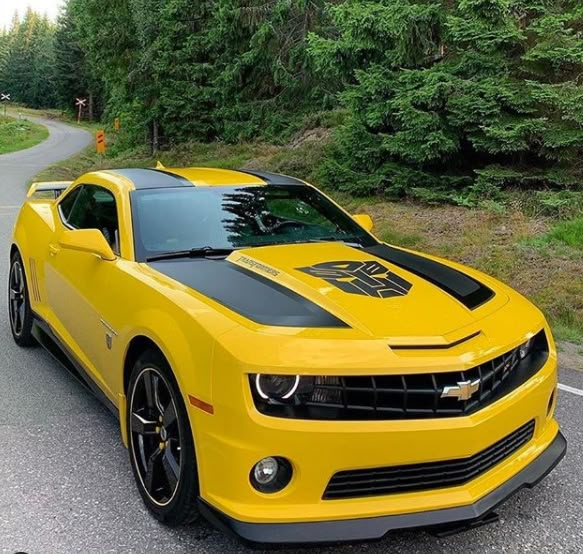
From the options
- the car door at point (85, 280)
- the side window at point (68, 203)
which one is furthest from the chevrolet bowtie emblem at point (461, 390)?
the side window at point (68, 203)

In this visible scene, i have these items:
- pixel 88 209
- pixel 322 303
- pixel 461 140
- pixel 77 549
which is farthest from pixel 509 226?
pixel 77 549

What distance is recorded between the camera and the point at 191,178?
4312mm

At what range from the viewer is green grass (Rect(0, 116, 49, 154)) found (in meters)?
41.0

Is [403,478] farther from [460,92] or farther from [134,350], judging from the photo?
[460,92]

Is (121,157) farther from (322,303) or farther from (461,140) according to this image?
(322,303)

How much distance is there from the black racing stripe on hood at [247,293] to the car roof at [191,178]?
88cm

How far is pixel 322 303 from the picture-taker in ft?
9.14

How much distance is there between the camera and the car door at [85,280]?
3.57 metres

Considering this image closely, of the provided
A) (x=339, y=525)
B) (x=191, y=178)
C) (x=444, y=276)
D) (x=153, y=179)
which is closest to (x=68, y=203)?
(x=153, y=179)

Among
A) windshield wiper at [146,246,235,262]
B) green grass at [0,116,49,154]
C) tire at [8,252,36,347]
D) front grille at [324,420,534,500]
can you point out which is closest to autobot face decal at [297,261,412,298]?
windshield wiper at [146,246,235,262]

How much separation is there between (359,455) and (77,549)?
1.29 meters

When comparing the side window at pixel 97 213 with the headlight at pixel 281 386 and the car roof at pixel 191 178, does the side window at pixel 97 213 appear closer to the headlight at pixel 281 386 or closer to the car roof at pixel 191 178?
the car roof at pixel 191 178

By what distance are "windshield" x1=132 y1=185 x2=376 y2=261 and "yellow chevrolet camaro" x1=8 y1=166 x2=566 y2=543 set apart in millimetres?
20

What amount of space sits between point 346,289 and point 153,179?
1.84 meters
